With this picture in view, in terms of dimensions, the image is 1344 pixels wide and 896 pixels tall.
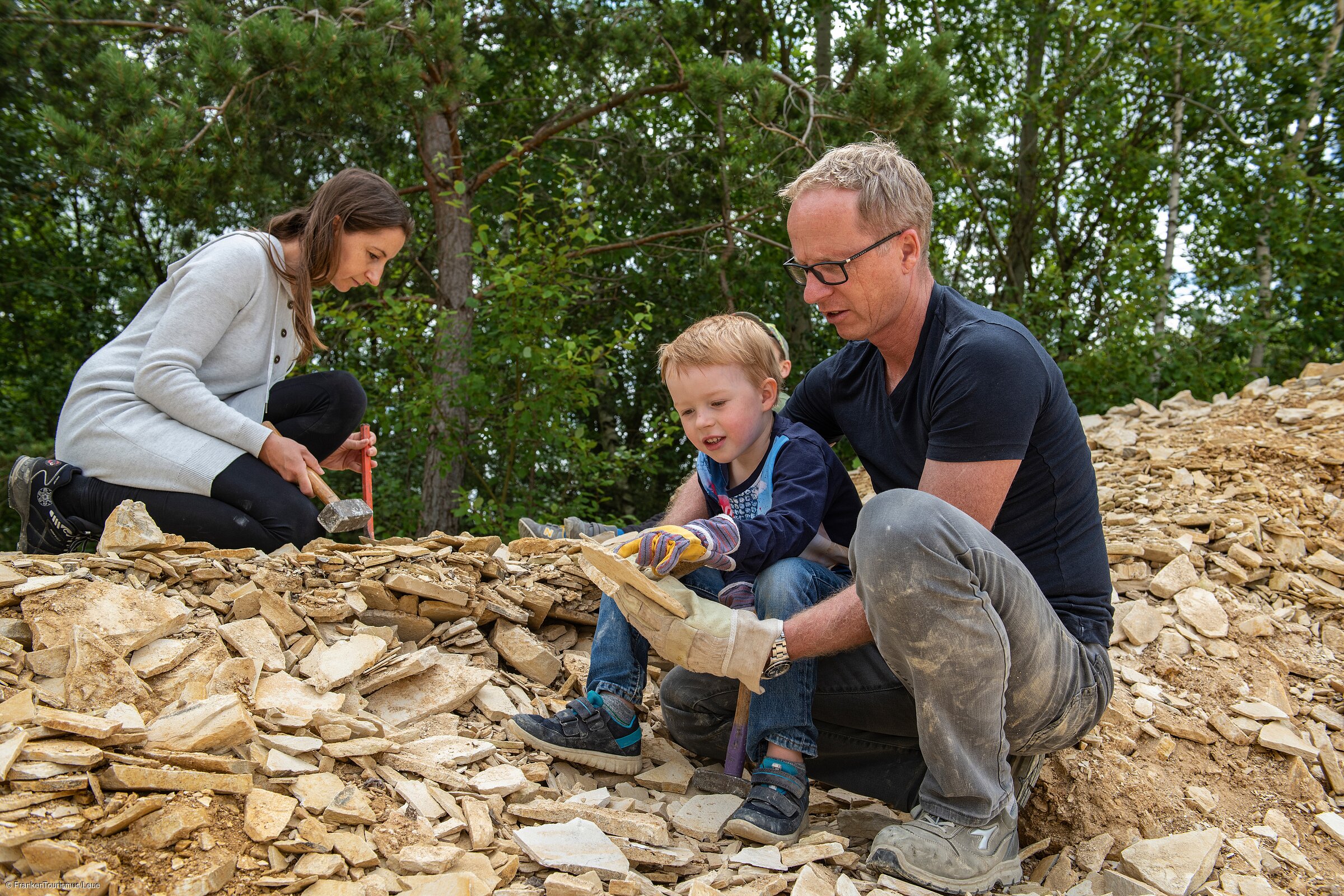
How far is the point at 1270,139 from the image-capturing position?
9938mm

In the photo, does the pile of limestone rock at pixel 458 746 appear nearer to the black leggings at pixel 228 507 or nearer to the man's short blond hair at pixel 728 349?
the black leggings at pixel 228 507

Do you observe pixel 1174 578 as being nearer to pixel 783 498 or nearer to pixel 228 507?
pixel 783 498

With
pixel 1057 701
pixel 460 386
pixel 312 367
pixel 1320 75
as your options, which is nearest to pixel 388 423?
pixel 460 386

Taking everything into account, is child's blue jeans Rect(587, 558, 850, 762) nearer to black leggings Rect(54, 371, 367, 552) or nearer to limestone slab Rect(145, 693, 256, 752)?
limestone slab Rect(145, 693, 256, 752)

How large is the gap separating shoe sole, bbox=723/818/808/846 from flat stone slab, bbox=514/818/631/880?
26 cm

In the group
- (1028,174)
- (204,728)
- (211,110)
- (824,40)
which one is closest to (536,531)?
(204,728)

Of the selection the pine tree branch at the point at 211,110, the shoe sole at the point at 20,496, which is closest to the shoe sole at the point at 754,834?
the shoe sole at the point at 20,496

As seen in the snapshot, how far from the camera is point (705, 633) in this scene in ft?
6.37

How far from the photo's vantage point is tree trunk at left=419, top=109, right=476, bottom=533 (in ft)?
18.5

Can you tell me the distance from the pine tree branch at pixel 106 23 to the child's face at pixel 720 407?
500 centimetres

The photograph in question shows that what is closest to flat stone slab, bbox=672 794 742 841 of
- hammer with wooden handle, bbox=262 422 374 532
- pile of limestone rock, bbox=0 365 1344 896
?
pile of limestone rock, bbox=0 365 1344 896

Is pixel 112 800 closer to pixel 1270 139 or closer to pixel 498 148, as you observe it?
pixel 498 148

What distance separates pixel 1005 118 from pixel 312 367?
28.3 ft

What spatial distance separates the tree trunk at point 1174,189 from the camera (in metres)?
8.90
